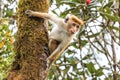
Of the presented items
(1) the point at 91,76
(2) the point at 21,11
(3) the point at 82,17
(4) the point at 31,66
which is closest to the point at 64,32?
(3) the point at 82,17

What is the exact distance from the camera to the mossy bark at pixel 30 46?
2832 millimetres

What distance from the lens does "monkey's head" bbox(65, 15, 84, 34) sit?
3788 millimetres

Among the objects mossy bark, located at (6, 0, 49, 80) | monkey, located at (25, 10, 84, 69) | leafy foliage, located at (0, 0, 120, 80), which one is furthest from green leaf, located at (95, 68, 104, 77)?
mossy bark, located at (6, 0, 49, 80)

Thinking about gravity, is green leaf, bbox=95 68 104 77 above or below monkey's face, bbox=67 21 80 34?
below

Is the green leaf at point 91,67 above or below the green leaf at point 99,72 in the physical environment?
above

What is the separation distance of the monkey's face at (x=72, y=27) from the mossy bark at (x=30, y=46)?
2.44ft

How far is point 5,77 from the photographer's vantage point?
9.33 ft

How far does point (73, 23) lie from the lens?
3.82m

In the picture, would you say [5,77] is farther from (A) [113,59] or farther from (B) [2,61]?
(A) [113,59]

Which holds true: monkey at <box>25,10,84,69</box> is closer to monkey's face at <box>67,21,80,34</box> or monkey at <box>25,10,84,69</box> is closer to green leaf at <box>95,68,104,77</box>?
monkey's face at <box>67,21,80,34</box>

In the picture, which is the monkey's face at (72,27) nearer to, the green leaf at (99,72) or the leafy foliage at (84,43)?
the leafy foliage at (84,43)

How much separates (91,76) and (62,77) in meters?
0.48

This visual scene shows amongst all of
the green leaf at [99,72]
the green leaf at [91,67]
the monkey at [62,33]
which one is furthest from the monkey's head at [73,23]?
the green leaf at [99,72]

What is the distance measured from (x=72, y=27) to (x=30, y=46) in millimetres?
1097
